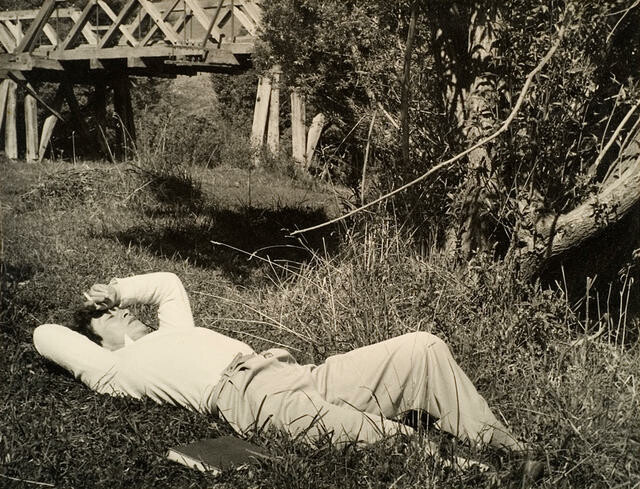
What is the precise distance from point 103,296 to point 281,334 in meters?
1.44

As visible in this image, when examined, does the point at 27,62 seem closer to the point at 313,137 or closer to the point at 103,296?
the point at 313,137

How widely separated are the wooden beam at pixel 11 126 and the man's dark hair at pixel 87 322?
1191cm

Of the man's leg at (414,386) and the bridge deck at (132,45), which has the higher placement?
the bridge deck at (132,45)

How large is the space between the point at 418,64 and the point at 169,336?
11.3 feet

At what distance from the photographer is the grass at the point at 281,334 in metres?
3.38

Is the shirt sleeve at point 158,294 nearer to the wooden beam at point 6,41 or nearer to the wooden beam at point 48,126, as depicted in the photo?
the wooden beam at point 48,126

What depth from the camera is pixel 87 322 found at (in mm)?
4648

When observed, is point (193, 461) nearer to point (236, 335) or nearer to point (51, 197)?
point (236, 335)

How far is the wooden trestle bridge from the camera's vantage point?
36.4ft

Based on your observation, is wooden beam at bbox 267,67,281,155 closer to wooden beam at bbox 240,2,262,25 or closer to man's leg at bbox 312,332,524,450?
wooden beam at bbox 240,2,262,25

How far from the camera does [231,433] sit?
12.6 feet

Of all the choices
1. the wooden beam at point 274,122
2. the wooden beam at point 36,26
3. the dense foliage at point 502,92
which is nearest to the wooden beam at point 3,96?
the wooden beam at point 36,26

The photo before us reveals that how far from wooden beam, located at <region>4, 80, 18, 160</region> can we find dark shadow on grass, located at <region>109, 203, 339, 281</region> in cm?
833

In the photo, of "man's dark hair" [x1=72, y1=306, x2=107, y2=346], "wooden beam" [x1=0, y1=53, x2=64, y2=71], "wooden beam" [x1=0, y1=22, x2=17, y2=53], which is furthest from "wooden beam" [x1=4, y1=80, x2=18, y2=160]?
"man's dark hair" [x1=72, y1=306, x2=107, y2=346]
